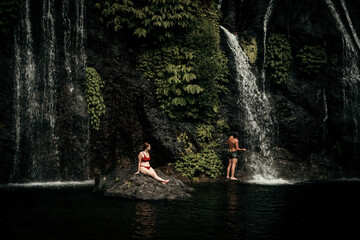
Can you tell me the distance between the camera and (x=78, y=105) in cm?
1356

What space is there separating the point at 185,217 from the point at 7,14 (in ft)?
39.2

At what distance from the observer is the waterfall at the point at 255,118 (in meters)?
13.8

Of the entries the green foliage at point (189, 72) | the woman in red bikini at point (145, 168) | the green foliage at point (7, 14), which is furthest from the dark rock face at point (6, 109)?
the woman in red bikini at point (145, 168)

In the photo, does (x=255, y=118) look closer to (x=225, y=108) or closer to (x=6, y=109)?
(x=225, y=108)

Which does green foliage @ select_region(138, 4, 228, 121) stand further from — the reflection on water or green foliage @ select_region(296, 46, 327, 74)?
the reflection on water

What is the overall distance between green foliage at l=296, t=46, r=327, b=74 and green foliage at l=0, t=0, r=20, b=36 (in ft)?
43.3

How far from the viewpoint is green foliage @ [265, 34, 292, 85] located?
1509 centimetres

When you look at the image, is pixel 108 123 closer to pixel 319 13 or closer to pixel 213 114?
pixel 213 114

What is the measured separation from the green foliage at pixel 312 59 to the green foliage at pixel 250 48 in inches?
83.4

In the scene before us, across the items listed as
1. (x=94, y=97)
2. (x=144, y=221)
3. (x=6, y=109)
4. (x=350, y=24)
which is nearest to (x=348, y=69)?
(x=350, y=24)

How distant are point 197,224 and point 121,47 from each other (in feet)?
35.9

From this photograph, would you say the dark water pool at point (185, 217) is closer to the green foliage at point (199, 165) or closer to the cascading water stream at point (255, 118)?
the green foliage at point (199, 165)

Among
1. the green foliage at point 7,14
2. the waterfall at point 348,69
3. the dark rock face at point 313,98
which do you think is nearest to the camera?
the green foliage at point 7,14

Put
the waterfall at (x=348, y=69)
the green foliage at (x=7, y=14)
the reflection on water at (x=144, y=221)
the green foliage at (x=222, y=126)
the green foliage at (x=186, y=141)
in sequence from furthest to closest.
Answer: the waterfall at (x=348, y=69), the green foliage at (x=222, y=126), the green foliage at (x=186, y=141), the green foliage at (x=7, y=14), the reflection on water at (x=144, y=221)
